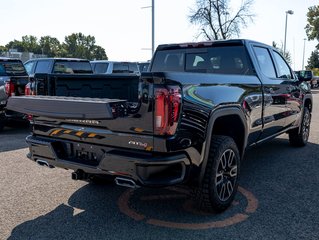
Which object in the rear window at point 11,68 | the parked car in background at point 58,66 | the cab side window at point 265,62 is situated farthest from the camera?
the parked car in background at point 58,66

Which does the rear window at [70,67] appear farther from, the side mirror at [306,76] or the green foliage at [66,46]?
the green foliage at [66,46]

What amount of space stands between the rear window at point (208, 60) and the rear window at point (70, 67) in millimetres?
6091

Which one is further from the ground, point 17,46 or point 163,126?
point 17,46

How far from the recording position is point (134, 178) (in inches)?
124

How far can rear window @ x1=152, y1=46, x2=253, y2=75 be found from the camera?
4930mm

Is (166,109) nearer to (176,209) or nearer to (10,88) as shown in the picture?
(176,209)

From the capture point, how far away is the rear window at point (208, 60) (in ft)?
16.2

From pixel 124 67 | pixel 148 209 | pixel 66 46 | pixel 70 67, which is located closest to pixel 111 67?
pixel 124 67

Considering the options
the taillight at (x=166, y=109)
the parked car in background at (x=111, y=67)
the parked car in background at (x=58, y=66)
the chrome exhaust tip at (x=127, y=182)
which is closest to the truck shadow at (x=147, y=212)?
the chrome exhaust tip at (x=127, y=182)

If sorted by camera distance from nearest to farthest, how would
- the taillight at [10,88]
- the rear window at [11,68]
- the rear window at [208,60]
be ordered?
1. the rear window at [208,60]
2. the taillight at [10,88]
3. the rear window at [11,68]

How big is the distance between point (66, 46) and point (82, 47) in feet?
21.0

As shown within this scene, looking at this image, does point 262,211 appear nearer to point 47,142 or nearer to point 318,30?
point 47,142

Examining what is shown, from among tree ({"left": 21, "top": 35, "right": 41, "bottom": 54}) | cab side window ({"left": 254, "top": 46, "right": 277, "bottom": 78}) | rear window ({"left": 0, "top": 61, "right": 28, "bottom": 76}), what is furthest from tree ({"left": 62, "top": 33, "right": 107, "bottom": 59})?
cab side window ({"left": 254, "top": 46, "right": 277, "bottom": 78})

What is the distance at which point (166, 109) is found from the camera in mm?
3033
